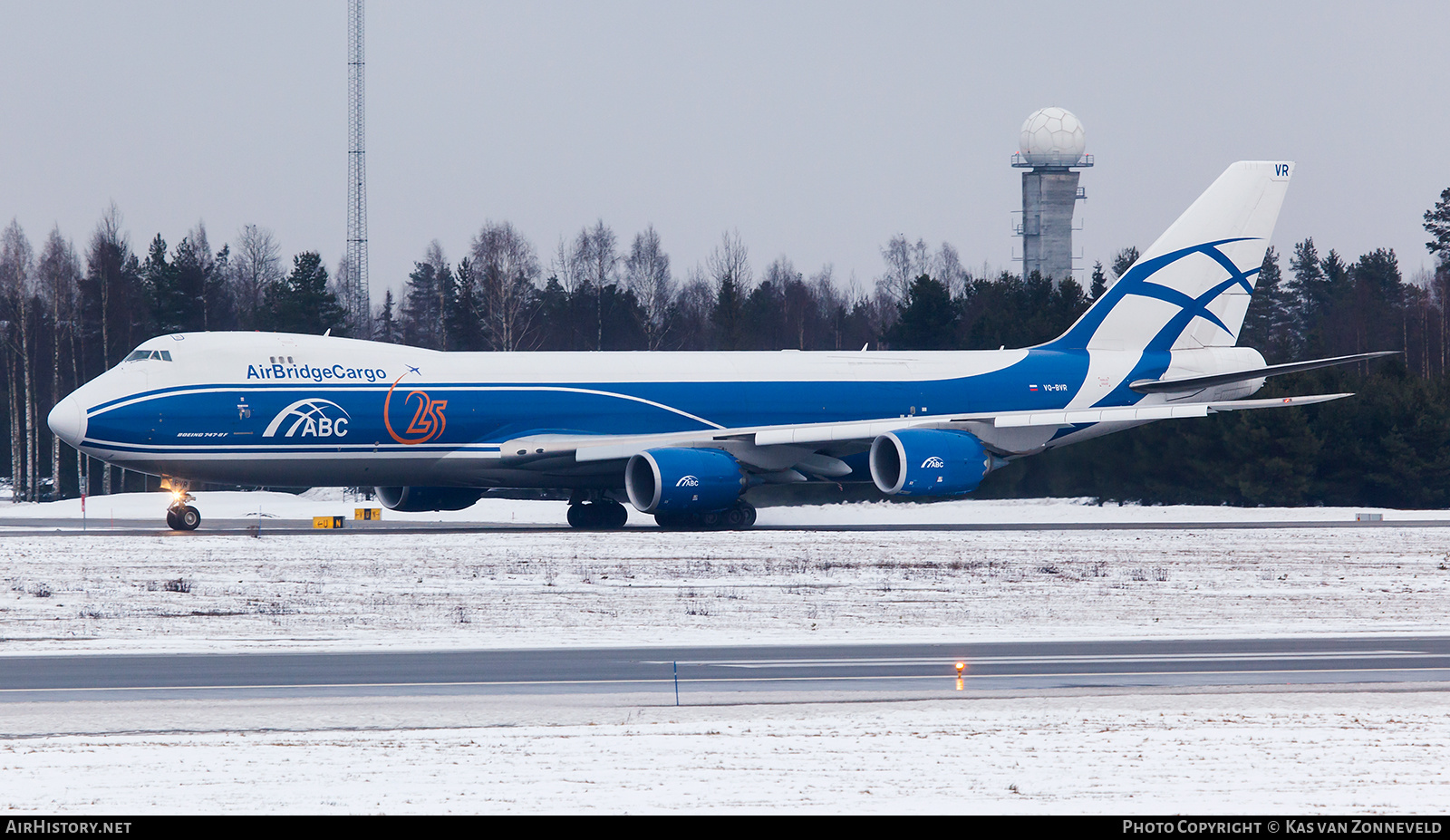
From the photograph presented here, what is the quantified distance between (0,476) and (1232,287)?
60244 mm

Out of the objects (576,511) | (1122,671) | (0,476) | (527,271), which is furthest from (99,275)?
(1122,671)

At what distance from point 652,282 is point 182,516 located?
185 feet

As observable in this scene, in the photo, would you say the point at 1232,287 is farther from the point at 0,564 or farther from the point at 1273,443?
the point at 0,564

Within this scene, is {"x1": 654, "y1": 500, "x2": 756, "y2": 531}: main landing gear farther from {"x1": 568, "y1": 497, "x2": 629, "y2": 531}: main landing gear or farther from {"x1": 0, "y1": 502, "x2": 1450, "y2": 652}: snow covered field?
{"x1": 568, "y1": 497, "x2": 629, "y2": 531}: main landing gear

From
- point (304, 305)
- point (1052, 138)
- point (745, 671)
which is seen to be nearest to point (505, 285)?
point (304, 305)

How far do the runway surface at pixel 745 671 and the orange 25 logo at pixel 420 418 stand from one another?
16.7m

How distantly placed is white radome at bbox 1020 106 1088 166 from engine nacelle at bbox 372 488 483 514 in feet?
190

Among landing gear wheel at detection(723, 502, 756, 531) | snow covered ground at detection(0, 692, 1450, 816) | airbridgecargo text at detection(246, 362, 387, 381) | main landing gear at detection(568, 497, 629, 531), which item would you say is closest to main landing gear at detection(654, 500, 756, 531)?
landing gear wheel at detection(723, 502, 756, 531)

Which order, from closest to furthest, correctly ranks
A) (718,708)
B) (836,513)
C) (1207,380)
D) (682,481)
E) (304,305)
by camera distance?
(718,708) → (682,481) → (1207,380) → (836,513) → (304,305)

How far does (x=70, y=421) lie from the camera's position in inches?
1220

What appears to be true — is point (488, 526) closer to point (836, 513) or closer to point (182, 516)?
point (182, 516)

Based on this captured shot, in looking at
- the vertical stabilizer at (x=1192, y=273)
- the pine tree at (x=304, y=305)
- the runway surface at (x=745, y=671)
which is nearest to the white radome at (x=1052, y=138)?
the pine tree at (x=304, y=305)

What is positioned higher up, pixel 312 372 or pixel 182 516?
pixel 312 372

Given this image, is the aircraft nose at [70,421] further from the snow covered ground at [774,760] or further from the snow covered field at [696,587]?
the snow covered ground at [774,760]
